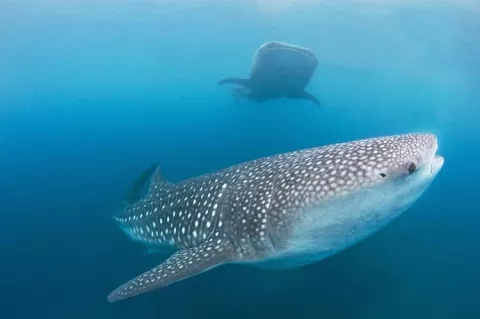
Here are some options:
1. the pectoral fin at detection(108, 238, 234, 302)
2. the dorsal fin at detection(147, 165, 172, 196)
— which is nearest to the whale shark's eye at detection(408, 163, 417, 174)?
the pectoral fin at detection(108, 238, 234, 302)

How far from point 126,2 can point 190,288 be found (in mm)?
27227

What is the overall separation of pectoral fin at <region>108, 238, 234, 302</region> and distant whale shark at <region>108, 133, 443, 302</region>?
1 cm

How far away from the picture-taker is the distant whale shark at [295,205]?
3180 millimetres

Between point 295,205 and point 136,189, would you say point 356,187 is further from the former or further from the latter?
point 136,189

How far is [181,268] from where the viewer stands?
397 cm

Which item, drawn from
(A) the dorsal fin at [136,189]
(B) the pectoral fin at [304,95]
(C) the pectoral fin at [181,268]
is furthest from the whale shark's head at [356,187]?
(B) the pectoral fin at [304,95]

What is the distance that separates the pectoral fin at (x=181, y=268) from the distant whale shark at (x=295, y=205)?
1 cm

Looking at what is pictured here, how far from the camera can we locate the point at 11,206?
989 centimetres

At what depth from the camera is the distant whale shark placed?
318 cm

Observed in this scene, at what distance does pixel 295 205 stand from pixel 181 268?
135cm

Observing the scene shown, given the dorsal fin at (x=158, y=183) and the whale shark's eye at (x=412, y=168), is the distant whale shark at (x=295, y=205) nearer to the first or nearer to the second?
the whale shark's eye at (x=412, y=168)

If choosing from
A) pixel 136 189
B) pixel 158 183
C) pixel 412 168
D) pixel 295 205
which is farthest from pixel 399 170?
pixel 136 189

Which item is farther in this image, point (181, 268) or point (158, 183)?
point (158, 183)

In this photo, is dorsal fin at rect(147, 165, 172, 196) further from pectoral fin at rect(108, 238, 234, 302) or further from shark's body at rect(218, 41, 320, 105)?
shark's body at rect(218, 41, 320, 105)
